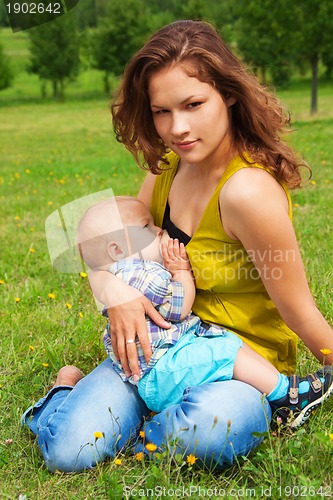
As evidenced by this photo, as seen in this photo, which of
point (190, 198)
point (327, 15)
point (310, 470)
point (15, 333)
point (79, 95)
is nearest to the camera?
point (310, 470)

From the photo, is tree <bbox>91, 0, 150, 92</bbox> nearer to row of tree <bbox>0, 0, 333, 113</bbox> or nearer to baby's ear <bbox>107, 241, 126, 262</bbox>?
row of tree <bbox>0, 0, 333, 113</bbox>

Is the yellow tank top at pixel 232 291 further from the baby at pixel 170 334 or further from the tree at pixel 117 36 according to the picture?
the tree at pixel 117 36

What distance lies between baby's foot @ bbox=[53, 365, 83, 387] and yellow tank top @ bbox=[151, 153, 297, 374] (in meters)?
0.59

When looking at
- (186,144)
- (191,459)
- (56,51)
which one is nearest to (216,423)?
(191,459)

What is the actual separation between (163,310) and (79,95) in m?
33.5

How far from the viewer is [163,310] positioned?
2.54 m

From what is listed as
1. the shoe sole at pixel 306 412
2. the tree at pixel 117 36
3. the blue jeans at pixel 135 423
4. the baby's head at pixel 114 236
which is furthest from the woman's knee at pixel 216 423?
the tree at pixel 117 36

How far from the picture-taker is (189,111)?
96.6 inches

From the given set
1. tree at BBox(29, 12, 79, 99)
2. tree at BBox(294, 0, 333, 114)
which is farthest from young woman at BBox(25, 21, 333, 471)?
tree at BBox(29, 12, 79, 99)

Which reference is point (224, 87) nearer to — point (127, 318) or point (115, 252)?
point (115, 252)

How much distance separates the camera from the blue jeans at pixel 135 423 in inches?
88.7

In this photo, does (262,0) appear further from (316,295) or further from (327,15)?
(316,295)

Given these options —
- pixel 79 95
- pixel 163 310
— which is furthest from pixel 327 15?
pixel 79 95

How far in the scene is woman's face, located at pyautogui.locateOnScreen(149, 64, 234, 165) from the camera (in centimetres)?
243
